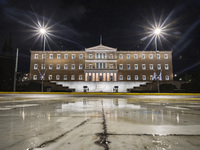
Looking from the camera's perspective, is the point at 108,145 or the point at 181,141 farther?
the point at 181,141

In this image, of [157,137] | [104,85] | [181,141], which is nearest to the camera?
[181,141]

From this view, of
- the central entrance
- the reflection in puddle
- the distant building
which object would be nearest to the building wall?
the distant building

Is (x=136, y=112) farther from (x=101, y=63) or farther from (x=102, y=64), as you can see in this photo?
(x=101, y=63)

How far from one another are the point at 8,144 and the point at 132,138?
2.63 metres

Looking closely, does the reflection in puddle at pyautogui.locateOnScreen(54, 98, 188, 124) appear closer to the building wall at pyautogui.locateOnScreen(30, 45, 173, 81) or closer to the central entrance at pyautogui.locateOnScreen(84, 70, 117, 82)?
the central entrance at pyautogui.locateOnScreen(84, 70, 117, 82)

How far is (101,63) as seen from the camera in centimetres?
5428

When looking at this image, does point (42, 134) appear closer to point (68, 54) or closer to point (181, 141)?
point (181, 141)

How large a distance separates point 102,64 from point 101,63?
631 mm

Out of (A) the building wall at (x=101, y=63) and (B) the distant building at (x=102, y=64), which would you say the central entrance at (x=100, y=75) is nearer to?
(B) the distant building at (x=102, y=64)

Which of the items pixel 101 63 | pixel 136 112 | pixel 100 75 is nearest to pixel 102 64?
pixel 101 63

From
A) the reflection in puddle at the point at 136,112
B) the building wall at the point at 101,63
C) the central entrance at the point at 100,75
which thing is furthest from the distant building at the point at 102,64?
the reflection in puddle at the point at 136,112

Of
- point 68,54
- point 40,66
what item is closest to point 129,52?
point 68,54

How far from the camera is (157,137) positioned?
2914 mm

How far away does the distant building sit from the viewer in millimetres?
53938
